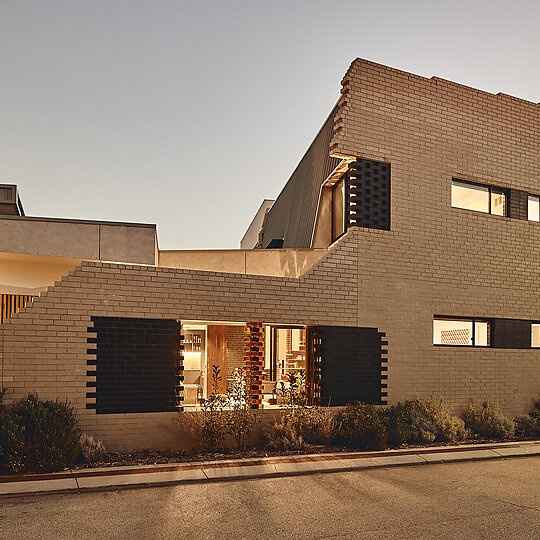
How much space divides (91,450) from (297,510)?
393cm

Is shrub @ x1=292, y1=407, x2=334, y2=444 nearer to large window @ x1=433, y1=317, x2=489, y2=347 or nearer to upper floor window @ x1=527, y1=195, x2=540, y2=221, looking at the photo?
large window @ x1=433, y1=317, x2=489, y2=347

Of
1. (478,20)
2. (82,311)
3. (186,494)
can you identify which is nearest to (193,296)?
(82,311)

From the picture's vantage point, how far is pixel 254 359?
11.2 meters

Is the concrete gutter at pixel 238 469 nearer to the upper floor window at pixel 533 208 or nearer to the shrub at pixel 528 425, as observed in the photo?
the shrub at pixel 528 425

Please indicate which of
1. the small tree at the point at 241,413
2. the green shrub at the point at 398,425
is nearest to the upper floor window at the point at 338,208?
the green shrub at the point at 398,425

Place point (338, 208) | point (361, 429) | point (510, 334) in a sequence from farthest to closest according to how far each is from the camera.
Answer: point (338, 208) → point (510, 334) → point (361, 429)

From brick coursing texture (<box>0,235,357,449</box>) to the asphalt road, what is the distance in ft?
7.53

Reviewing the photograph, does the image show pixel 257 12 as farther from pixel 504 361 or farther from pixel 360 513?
pixel 360 513

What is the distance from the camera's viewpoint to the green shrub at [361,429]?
34.9 ft

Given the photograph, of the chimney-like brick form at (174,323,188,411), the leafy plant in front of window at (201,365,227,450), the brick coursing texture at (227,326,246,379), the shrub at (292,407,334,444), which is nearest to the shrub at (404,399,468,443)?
the shrub at (292,407,334,444)

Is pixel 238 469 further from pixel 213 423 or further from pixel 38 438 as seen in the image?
pixel 38 438

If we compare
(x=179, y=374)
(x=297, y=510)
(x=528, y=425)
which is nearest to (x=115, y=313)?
(x=179, y=374)

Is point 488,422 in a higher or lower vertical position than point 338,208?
lower

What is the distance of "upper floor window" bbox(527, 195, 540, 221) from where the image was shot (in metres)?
15.2
